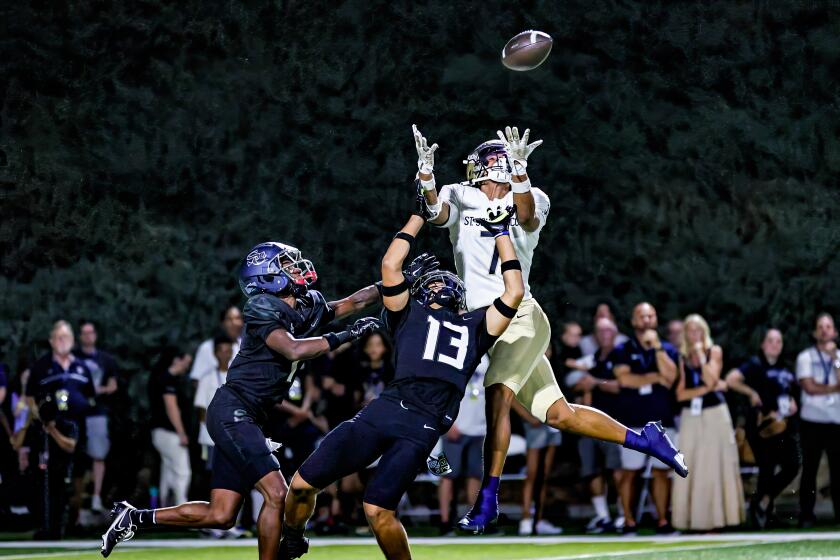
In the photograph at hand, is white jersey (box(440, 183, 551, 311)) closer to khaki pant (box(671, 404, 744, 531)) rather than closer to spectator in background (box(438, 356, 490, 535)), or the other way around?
spectator in background (box(438, 356, 490, 535))

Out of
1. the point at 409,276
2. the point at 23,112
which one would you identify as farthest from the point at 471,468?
the point at 23,112

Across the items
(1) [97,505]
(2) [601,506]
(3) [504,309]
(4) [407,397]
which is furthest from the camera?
(1) [97,505]

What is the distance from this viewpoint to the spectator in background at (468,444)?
11789mm

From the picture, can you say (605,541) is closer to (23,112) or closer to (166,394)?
(166,394)

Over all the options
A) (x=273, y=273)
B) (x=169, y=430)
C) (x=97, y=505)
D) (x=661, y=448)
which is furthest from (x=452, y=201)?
(x=97, y=505)

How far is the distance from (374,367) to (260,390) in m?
3.93

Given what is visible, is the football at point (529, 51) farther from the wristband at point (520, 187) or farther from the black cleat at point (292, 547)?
the black cleat at point (292, 547)

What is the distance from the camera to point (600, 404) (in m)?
11.7

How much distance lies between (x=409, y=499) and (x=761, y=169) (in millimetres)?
5344

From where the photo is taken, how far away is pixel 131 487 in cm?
1336

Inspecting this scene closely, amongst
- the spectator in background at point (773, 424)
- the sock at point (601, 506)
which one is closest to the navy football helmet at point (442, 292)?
the sock at point (601, 506)

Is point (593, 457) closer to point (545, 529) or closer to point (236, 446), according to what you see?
point (545, 529)

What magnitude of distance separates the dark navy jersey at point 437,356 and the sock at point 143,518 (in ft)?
5.33

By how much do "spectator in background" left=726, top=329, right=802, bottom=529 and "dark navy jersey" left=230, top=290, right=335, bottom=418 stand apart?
542 centimetres
